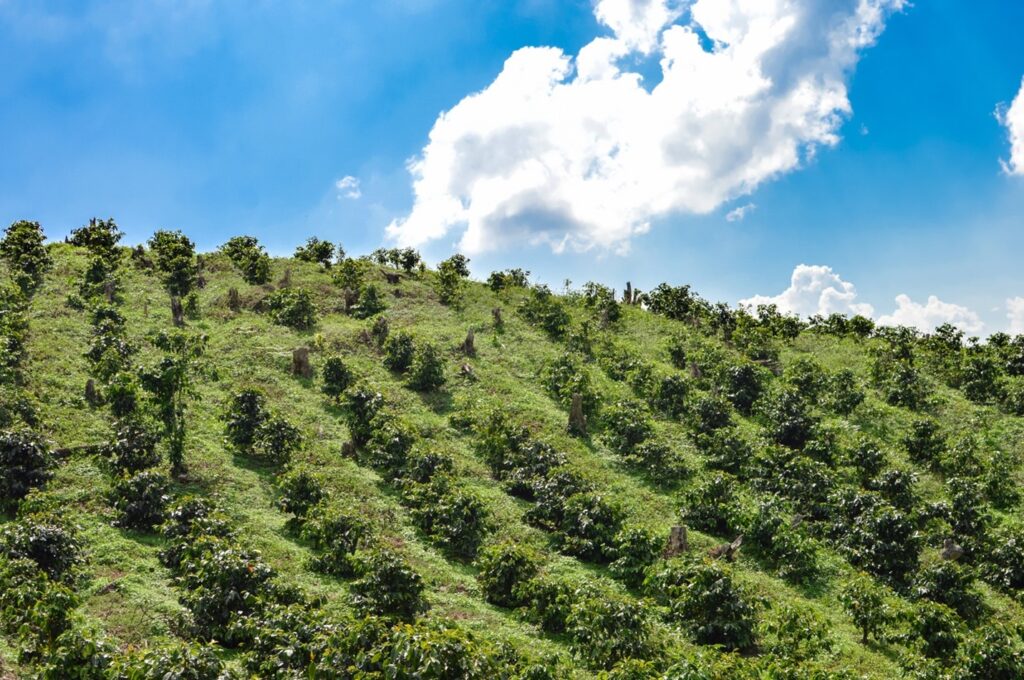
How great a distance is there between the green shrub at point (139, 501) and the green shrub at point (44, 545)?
2.54m

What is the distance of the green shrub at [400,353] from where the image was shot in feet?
118

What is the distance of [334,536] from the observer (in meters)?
19.2

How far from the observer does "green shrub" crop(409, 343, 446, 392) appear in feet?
111

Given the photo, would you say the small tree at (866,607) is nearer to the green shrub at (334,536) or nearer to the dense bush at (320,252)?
the green shrub at (334,536)

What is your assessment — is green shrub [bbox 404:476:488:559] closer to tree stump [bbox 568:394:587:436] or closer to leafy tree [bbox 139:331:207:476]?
leafy tree [bbox 139:331:207:476]

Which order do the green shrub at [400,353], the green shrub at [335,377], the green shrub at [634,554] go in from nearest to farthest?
the green shrub at [634,554] < the green shrub at [335,377] < the green shrub at [400,353]

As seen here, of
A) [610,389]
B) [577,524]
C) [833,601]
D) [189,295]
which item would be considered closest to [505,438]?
[577,524]

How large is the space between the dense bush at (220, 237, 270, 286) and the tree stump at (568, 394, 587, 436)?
27383mm

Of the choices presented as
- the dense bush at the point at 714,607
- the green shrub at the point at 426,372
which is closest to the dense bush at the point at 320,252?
the green shrub at the point at 426,372

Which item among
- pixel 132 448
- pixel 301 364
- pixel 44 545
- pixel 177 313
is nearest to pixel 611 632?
pixel 44 545

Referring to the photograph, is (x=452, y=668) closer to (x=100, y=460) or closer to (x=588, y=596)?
(x=588, y=596)

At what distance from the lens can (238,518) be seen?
2045 centimetres

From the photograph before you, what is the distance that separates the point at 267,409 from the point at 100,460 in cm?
725

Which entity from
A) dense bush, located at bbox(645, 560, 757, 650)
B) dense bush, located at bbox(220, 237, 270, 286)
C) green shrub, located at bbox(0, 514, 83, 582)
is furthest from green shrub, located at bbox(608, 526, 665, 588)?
dense bush, located at bbox(220, 237, 270, 286)
